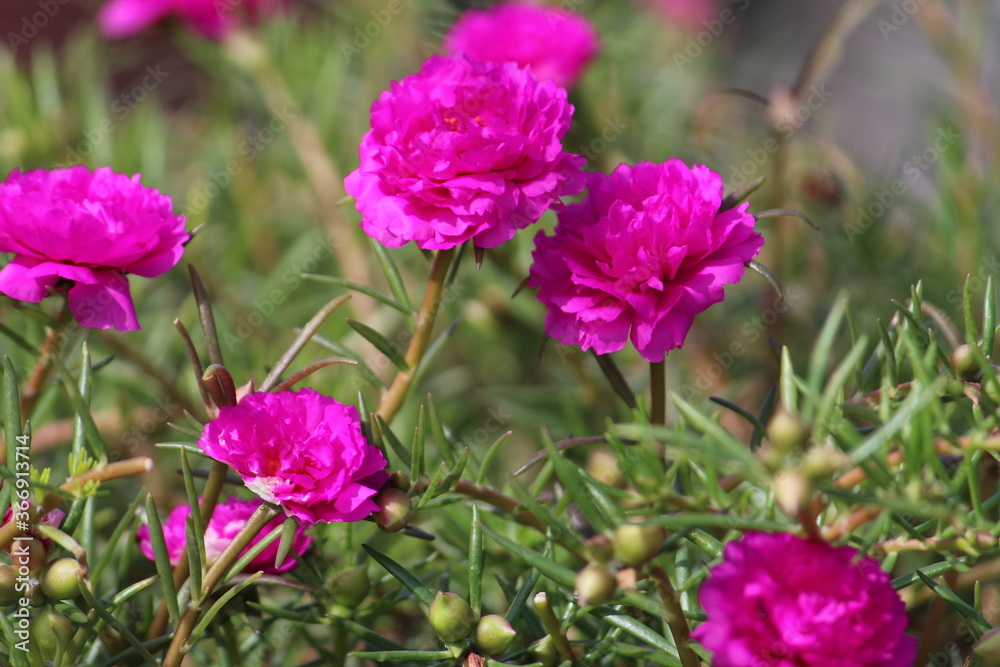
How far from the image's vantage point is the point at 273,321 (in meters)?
0.91

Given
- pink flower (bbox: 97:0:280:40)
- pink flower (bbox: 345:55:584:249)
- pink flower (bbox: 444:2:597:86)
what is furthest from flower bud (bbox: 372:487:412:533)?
pink flower (bbox: 97:0:280:40)

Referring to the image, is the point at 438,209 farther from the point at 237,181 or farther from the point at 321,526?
the point at 237,181

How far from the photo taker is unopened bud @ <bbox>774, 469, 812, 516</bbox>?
0.29m

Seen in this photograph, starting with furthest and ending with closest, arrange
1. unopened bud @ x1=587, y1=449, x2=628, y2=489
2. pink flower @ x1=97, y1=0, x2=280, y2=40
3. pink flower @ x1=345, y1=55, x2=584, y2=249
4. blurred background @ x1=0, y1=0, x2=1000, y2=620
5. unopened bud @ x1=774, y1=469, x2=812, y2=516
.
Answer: pink flower @ x1=97, y1=0, x2=280, y2=40 < blurred background @ x1=0, y1=0, x2=1000, y2=620 < unopened bud @ x1=587, y1=449, x2=628, y2=489 < pink flower @ x1=345, y1=55, x2=584, y2=249 < unopened bud @ x1=774, y1=469, x2=812, y2=516

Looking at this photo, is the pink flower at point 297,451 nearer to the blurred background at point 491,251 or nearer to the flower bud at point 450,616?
the flower bud at point 450,616

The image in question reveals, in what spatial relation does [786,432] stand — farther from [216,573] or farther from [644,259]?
[216,573]

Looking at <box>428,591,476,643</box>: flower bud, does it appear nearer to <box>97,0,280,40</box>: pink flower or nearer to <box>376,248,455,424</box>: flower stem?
<box>376,248,455,424</box>: flower stem

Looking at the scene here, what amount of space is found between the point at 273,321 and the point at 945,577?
67 centimetres

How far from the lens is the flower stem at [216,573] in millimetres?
375

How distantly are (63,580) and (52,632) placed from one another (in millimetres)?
23

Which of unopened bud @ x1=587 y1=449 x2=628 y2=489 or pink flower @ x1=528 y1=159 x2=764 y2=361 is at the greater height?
pink flower @ x1=528 y1=159 x2=764 y2=361

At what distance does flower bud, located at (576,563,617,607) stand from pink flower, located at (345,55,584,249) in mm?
150

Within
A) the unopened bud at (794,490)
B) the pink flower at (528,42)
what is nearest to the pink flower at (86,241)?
the unopened bud at (794,490)

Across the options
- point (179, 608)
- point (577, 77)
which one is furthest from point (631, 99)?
point (179, 608)
